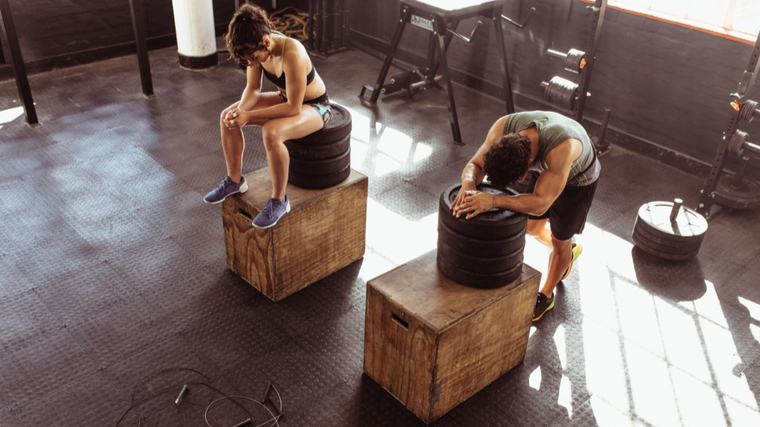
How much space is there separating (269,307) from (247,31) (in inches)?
54.0

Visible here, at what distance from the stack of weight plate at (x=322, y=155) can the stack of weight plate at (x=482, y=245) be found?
82 cm

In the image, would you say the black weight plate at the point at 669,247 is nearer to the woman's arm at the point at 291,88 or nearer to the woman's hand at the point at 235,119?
the woman's arm at the point at 291,88

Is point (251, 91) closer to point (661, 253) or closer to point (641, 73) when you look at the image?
point (661, 253)

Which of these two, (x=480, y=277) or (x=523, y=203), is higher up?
(x=523, y=203)

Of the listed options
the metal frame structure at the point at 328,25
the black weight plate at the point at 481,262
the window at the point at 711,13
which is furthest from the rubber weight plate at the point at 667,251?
the metal frame structure at the point at 328,25

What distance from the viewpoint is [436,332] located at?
2.28 m

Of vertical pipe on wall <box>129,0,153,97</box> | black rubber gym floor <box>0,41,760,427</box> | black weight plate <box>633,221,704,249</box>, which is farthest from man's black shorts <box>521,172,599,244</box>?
vertical pipe on wall <box>129,0,153,97</box>

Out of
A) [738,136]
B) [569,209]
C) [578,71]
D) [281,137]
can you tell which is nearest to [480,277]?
[569,209]

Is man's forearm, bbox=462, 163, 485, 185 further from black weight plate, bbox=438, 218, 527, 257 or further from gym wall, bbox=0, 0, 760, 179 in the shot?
gym wall, bbox=0, 0, 760, 179

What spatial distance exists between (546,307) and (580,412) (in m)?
Result: 0.64

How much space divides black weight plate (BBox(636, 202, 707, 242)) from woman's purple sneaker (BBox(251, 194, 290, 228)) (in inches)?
86.3

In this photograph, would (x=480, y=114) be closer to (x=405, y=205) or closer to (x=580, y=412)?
(x=405, y=205)

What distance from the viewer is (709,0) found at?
4418mm

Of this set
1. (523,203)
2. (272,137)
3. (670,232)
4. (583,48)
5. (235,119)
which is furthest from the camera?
(583,48)
